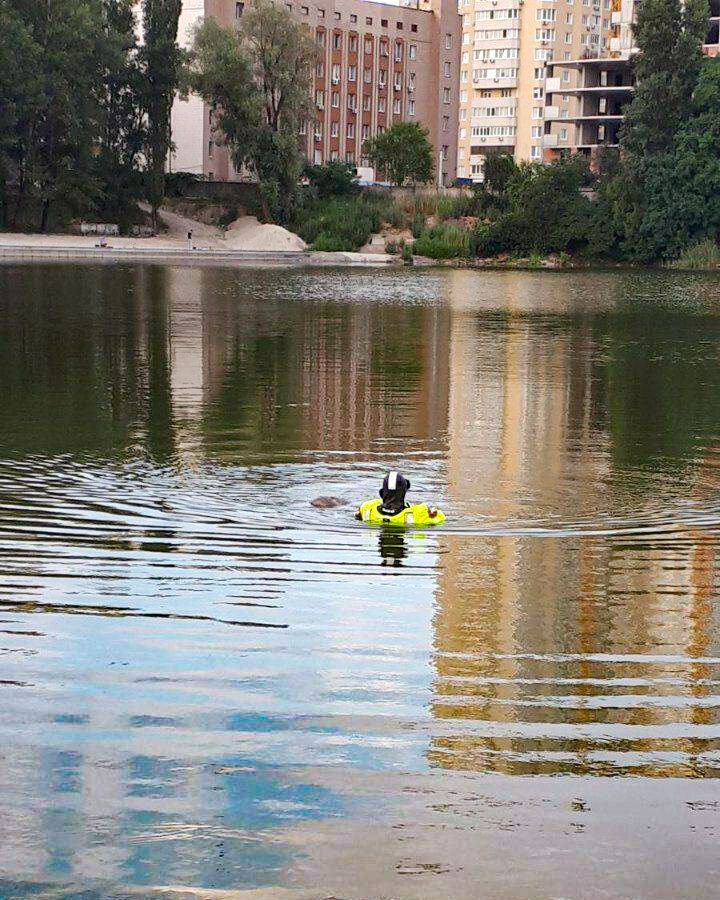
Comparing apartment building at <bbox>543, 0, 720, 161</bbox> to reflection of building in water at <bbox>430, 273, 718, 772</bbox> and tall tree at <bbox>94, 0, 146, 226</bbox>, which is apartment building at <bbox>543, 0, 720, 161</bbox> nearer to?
tall tree at <bbox>94, 0, 146, 226</bbox>

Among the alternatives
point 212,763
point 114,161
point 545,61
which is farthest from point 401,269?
point 212,763

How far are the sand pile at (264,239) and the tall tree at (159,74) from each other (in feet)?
23.8

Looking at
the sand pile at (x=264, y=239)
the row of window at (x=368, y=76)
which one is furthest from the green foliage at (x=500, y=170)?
the row of window at (x=368, y=76)

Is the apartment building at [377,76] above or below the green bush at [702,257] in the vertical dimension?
above

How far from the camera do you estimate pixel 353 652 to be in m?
8.84

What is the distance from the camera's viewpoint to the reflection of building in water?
720cm

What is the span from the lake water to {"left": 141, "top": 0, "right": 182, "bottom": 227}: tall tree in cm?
7921

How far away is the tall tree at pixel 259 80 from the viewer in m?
101

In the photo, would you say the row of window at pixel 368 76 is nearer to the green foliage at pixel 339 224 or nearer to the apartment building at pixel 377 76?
the apartment building at pixel 377 76

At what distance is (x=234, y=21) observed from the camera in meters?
122

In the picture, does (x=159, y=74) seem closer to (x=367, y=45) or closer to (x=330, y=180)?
(x=330, y=180)

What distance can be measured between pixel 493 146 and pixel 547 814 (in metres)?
162

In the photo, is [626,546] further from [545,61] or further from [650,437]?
[545,61]

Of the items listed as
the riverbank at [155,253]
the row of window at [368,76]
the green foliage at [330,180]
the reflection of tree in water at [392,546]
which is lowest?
the reflection of tree in water at [392,546]
